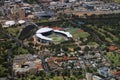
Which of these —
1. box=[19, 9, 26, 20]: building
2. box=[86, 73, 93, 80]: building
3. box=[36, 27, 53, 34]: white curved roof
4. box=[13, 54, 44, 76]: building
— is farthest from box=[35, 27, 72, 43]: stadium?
box=[86, 73, 93, 80]: building

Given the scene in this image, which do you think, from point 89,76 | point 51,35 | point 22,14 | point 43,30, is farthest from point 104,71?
point 22,14

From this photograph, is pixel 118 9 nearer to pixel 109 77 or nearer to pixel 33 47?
pixel 33 47

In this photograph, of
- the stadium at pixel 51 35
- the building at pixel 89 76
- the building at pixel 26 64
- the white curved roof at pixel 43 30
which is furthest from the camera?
the white curved roof at pixel 43 30

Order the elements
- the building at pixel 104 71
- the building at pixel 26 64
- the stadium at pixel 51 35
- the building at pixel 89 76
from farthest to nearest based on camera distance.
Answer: the stadium at pixel 51 35
the building at pixel 26 64
the building at pixel 104 71
the building at pixel 89 76

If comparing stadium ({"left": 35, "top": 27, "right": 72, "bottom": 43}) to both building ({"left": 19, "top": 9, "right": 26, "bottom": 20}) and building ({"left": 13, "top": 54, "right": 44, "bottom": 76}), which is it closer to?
building ({"left": 13, "top": 54, "right": 44, "bottom": 76})

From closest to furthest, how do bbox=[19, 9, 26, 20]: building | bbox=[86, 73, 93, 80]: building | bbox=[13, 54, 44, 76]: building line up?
bbox=[86, 73, 93, 80]: building, bbox=[13, 54, 44, 76]: building, bbox=[19, 9, 26, 20]: building

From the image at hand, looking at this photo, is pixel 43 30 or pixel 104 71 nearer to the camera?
pixel 104 71

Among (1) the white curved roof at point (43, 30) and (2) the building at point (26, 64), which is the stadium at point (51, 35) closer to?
(1) the white curved roof at point (43, 30)

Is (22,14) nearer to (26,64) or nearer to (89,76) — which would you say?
(26,64)

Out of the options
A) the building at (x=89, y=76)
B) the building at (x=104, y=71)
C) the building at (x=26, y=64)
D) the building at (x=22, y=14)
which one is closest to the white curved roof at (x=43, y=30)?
the building at (x=22, y=14)

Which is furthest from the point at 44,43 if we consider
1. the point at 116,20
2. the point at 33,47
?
the point at 116,20

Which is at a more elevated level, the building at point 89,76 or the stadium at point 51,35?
the stadium at point 51,35
